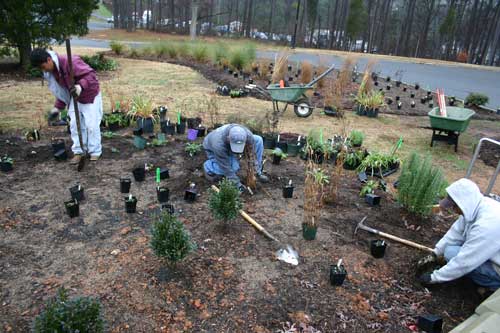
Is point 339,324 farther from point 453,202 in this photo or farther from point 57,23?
point 57,23

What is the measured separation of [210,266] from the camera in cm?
293

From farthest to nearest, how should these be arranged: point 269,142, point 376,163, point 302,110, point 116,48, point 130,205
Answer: point 116,48 → point 302,110 → point 269,142 → point 376,163 → point 130,205

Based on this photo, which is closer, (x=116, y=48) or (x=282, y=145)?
(x=282, y=145)

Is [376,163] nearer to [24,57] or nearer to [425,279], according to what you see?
[425,279]

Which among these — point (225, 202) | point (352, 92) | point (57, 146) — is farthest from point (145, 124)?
point (352, 92)

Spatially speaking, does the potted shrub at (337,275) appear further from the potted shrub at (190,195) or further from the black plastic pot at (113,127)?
the black plastic pot at (113,127)

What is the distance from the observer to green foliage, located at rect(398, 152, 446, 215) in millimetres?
3609

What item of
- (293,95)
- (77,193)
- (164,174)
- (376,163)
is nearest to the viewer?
(77,193)

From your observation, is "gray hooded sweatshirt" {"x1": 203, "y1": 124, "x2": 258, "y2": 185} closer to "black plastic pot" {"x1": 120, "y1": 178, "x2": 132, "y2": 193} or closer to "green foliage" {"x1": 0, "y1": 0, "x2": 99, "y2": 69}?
"black plastic pot" {"x1": 120, "y1": 178, "x2": 132, "y2": 193}

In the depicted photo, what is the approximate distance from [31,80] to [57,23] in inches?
67.0

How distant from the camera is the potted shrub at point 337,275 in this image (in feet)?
9.12

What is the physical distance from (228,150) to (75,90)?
74.6 inches

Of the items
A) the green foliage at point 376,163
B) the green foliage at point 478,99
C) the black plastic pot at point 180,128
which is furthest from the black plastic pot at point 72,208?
the green foliage at point 478,99

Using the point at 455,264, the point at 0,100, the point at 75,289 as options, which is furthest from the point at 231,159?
the point at 0,100
